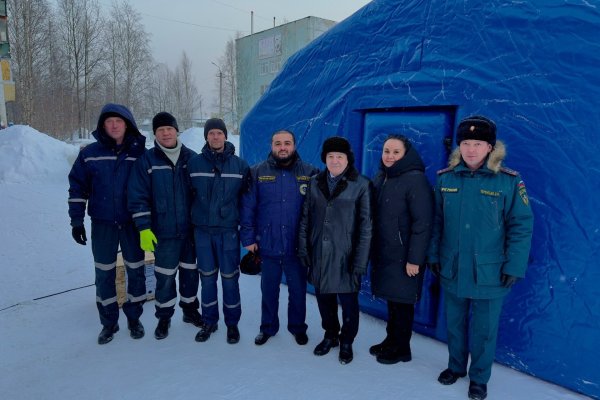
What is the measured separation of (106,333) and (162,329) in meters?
0.45

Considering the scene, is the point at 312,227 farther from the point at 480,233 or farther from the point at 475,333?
the point at 475,333

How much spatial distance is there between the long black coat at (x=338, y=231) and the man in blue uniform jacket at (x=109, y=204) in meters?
1.47

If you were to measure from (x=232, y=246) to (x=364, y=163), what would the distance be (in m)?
1.39

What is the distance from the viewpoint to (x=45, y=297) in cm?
401

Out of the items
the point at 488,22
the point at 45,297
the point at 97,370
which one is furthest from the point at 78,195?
the point at 488,22

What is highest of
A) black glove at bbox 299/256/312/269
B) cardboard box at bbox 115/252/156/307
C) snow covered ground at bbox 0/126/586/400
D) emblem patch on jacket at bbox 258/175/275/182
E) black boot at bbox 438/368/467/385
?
emblem patch on jacket at bbox 258/175/275/182

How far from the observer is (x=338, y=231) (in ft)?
8.91

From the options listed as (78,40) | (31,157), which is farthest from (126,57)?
(31,157)

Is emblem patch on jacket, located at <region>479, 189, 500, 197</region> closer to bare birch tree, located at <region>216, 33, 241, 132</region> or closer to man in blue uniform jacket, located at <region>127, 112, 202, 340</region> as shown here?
man in blue uniform jacket, located at <region>127, 112, 202, 340</region>

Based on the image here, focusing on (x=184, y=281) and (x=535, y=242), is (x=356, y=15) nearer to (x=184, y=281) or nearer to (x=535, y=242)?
(x=535, y=242)

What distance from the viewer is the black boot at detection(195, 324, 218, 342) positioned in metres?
3.18

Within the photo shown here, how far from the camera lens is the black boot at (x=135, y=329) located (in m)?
3.23

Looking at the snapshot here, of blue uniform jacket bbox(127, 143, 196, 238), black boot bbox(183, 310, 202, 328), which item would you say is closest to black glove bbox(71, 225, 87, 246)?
blue uniform jacket bbox(127, 143, 196, 238)

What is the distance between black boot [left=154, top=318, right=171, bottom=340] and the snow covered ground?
0.18 ft
